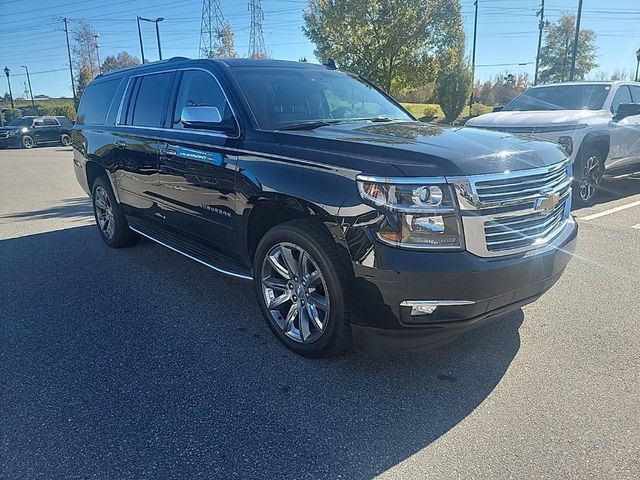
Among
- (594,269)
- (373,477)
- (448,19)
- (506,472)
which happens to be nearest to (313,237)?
(373,477)

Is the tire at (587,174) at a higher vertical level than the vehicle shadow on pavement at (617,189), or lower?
higher

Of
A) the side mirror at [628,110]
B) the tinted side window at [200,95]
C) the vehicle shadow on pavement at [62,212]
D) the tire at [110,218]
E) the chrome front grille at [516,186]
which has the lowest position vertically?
the vehicle shadow on pavement at [62,212]

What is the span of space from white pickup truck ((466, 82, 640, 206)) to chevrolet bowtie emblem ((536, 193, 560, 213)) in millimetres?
4826

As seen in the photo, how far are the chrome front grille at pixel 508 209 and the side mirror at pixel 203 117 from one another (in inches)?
72.1

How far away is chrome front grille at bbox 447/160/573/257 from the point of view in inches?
105

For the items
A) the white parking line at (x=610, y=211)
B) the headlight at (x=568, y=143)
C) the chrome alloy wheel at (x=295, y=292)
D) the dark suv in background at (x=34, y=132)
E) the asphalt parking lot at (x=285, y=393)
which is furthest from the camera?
the dark suv in background at (x=34, y=132)

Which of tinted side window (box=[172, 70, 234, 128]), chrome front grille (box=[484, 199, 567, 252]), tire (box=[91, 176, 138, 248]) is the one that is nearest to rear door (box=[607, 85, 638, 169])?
chrome front grille (box=[484, 199, 567, 252])

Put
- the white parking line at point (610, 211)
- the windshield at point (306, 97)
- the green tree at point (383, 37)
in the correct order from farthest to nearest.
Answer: the green tree at point (383, 37) → the white parking line at point (610, 211) → the windshield at point (306, 97)

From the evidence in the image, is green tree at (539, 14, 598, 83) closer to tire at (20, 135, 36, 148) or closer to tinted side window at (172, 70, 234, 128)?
tire at (20, 135, 36, 148)

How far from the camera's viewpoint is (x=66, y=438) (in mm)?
2549

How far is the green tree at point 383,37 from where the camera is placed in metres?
19.0

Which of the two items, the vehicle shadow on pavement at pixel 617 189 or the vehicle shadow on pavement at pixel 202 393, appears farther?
the vehicle shadow on pavement at pixel 617 189

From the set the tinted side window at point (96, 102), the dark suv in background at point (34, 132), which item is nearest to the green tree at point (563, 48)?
the dark suv in background at point (34, 132)

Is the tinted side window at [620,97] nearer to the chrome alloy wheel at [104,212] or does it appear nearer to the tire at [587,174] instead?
the tire at [587,174]
